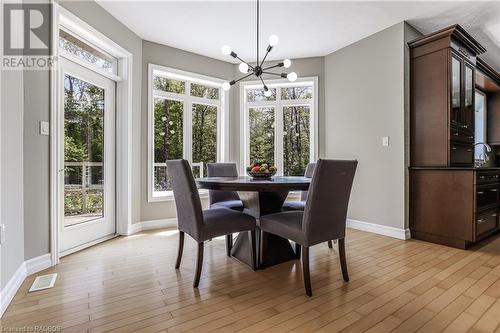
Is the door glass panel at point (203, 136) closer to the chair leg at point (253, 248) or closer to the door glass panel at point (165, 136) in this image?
the door glass panel at point (165, 136)

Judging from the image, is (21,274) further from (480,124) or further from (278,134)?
(480,124)

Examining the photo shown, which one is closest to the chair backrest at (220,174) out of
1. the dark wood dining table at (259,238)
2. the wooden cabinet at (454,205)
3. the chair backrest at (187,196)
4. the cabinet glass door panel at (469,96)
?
the dark wood dining table at (259,238)

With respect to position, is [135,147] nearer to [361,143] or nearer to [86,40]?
[86,40]

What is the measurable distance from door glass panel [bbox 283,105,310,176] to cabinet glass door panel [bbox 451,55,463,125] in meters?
1.89

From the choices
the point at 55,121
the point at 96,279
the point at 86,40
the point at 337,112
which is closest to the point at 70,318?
the point at 96,279

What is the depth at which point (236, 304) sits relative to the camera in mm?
1665

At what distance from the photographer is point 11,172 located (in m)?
1.78

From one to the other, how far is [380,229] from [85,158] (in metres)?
3.65

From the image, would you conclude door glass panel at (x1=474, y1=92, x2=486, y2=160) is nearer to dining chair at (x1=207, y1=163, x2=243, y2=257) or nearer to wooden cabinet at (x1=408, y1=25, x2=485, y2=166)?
wooden cabinet at (x1=408, y1=25, x2=485, y2=166)

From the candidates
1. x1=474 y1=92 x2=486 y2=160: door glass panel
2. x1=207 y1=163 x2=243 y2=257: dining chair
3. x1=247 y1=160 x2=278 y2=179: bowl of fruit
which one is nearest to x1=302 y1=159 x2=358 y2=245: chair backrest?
x1=247 y1=160 x2=278 y2=179: bowl of fruit

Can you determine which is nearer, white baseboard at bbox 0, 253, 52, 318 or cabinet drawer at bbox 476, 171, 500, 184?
white baseboard at bbox 0, 253, 52, 318

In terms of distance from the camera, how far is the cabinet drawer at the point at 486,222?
2.75 m

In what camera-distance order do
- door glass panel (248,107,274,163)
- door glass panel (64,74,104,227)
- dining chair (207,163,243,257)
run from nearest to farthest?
door glass panel (64,74,104,227), dining chair (207,163,243,257), door glass panel (248,107,274,163)

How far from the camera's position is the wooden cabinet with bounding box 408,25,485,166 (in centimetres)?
288
